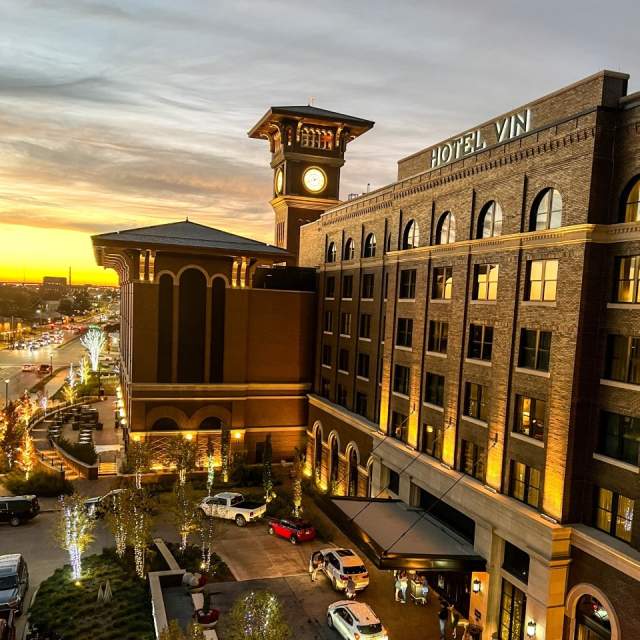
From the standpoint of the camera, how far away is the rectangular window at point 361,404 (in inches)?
1579

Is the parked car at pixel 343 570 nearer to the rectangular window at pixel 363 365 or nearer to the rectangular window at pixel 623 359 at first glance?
the rectangular window at pixel 363 365

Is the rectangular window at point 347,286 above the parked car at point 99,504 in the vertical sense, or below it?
above

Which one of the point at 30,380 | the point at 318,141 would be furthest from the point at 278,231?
the point at 30,380

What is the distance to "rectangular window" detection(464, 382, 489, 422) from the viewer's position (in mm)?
26297

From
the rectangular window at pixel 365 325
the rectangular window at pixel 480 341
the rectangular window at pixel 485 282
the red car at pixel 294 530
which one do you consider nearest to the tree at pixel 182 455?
the red car at pixel 294 530

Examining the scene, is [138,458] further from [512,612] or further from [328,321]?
[512,612]

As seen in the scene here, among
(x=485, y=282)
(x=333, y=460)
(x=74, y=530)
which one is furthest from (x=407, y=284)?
(x=74, y=530)

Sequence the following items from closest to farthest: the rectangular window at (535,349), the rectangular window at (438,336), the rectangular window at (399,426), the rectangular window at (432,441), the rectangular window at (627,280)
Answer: the rectangular window at (627,280) < the rectangular window at (535,349) < the rectangular window at (432,441) < the rectangular window at (438,336) < the rectangular window at (399,426)

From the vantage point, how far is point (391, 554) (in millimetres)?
24438

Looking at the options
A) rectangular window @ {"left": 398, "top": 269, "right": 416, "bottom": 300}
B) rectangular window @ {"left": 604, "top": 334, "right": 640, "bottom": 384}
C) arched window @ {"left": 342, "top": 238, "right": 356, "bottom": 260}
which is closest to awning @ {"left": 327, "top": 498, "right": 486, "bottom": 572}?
rectangular window @ {"left": 604, "top": 334, "right": 640, "bottom": 384}

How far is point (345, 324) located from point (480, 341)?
1787 centimetres

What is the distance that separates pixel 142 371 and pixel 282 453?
12975 millimetres

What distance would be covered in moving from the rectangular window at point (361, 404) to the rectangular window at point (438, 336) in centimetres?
1025

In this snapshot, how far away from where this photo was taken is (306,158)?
60594 millimetres
